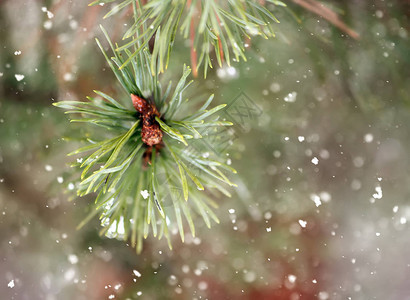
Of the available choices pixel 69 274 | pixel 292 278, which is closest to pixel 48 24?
pixel 69 274

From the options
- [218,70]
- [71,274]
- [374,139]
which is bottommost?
[71,274]

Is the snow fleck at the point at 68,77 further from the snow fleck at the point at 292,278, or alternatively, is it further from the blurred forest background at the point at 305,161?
the snow fleck at the point at 292,278

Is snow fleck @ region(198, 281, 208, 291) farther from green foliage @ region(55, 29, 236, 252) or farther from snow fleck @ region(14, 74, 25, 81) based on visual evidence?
snow fleck @ region(14, 74, 25, 81)

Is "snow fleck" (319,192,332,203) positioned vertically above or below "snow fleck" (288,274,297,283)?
above

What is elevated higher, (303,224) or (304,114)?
(304,114)

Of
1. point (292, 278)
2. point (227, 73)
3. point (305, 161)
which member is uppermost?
point (227, 73)

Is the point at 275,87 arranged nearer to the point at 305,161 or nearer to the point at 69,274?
the point at 305,161

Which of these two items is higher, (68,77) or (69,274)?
(68,77)

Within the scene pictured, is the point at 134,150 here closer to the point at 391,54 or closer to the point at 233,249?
the point at 233,249

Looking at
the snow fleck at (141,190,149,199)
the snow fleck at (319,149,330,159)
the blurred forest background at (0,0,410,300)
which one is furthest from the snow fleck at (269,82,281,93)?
the snow fleck at (141,190,149,199)

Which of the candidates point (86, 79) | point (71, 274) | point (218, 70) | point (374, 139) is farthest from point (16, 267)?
point (374, 139)

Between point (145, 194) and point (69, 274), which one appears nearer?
point (145, 194)
